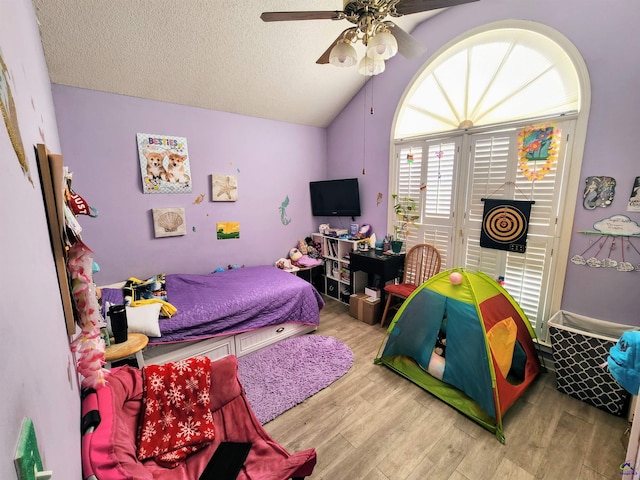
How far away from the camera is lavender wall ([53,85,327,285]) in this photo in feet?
8.61

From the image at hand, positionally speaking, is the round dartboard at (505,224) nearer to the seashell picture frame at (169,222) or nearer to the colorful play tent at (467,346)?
the colorful play tent at (467,346)

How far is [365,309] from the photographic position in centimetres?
330

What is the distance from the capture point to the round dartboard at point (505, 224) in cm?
245

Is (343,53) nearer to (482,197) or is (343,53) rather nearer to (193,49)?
(193,49)

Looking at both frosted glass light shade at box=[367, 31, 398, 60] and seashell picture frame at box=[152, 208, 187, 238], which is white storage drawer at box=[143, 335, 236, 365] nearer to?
seashell picture frame at box=[152, 208, 187, 238]

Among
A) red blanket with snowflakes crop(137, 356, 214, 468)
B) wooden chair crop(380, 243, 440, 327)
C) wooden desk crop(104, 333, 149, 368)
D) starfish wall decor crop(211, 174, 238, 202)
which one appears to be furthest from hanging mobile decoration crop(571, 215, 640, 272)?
starfish wall decor crop(211, 174, 238, 202)

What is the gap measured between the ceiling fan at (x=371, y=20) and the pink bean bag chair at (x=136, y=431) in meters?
1.95

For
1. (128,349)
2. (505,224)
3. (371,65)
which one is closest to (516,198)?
(505,224)

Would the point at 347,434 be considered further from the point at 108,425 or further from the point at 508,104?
the point at 508,104

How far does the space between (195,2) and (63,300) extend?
2283 mm

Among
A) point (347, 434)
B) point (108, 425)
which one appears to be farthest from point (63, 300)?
point (347, 434)

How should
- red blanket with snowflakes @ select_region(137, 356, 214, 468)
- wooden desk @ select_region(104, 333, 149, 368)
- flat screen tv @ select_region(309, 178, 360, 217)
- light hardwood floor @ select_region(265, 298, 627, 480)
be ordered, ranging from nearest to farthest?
red blanket with snowflakes @ select_region(137, 356, 214, 468), light hardwood floor @ select_region(265, 298, 627, 480), wooden desk @ select_region(104, 333, 149, 368), flat screen tv @ select_region(309, 178, 360, 217)

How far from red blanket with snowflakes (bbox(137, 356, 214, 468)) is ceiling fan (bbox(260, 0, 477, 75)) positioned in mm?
1960

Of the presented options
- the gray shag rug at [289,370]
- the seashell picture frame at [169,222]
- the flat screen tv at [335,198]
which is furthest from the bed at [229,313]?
the flat screen tv at [335,198]
